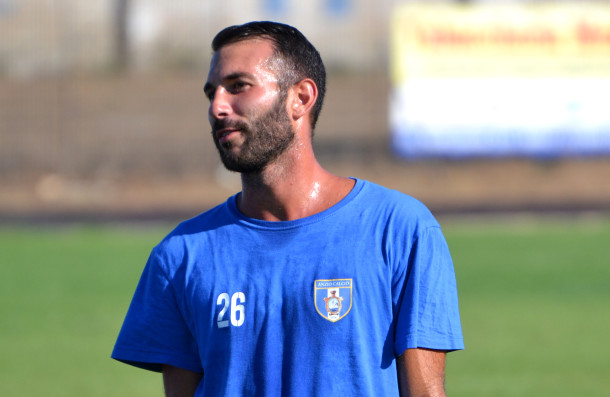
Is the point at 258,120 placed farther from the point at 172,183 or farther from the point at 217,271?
the point at 172,183

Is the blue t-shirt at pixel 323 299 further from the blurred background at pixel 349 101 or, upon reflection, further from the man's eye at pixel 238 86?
the blurred background at pixel 349 101

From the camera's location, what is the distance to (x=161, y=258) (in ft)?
8.91

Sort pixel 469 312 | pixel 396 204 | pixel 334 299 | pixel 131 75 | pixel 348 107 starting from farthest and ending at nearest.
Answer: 1. pixel 131 75
2. pixel 348 107
3. pixel 469 312
4. pixel 396 204
5. pixel 334 299

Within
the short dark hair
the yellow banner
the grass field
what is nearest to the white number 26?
the short dark hair

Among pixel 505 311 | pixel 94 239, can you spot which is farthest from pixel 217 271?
pixel 94 239

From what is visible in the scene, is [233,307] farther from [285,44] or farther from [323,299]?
[285,44]

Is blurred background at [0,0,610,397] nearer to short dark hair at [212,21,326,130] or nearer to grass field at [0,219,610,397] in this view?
grass field at [0,219,610,397]

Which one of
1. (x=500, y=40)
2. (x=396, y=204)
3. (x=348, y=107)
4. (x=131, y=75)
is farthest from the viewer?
(x=131, y=75)

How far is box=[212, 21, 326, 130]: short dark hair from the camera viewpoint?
270 cm

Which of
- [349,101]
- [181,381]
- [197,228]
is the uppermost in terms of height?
[349,101]

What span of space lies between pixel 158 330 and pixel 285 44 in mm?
896

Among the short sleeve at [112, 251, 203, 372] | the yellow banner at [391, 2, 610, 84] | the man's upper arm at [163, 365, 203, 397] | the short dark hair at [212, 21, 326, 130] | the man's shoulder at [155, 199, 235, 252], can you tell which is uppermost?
the yellow banner at [391, 2, 610, 84]

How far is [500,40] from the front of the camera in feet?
93.8

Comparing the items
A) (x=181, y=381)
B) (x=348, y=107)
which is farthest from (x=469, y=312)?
(x=348, y=107)
